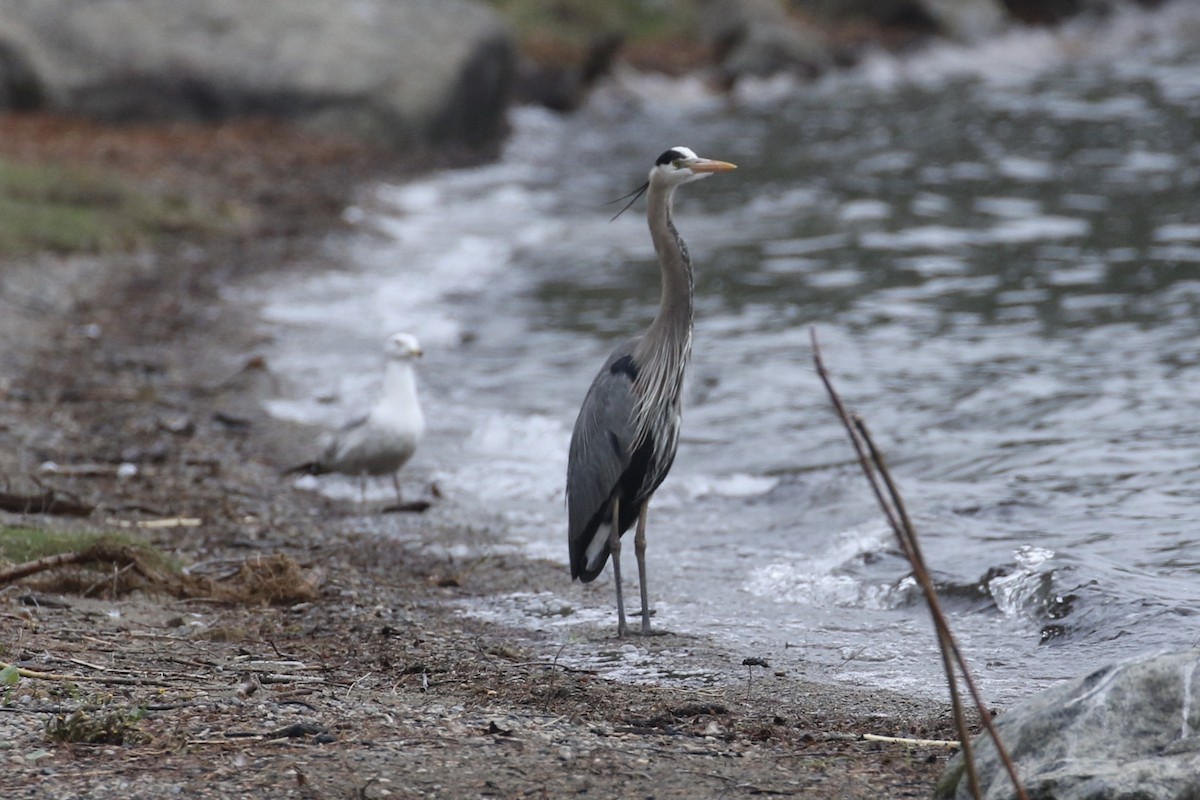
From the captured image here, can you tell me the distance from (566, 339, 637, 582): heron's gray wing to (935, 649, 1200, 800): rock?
2.76 meters

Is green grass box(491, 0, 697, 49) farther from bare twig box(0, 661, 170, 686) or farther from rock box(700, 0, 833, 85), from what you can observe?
bare twig box(0, 661, 170, 686)

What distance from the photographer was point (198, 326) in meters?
12.3

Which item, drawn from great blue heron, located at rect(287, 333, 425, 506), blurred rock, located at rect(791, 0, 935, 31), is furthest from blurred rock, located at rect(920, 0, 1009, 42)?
great blue heron, located at rect(287, 333, 425, 506)

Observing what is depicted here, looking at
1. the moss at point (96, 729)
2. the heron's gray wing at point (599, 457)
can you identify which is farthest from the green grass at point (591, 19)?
the moss at point (96, 729)

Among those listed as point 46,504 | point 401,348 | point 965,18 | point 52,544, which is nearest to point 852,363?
point 401,348

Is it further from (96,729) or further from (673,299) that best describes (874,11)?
(96,729)

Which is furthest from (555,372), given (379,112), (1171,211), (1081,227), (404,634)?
(379,112)

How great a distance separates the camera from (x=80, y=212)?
1509 centimetres

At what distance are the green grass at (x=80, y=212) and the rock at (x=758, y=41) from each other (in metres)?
18.6

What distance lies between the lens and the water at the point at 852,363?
650 centimetres

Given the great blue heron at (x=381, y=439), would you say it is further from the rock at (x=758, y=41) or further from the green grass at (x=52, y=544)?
the rock at (x=758, y=41)

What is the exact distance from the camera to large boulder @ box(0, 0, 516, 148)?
21.3 metres

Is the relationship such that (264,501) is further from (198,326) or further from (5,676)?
(198,326)

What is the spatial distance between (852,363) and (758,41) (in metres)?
23.6
